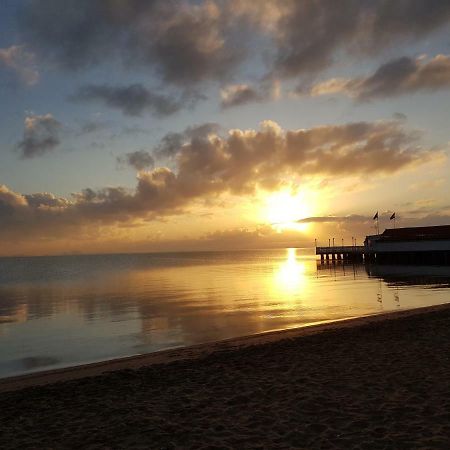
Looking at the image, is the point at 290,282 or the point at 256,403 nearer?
the point at 256,403

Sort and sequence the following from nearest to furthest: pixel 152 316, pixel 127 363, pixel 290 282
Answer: pixel 127 363 → pixel 152 316 → pixel 290 282

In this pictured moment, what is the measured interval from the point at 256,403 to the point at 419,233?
76.7 m

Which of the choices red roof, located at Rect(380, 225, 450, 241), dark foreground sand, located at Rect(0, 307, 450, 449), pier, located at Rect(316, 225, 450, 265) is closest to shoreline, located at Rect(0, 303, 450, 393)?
dark foreground sand, located at Rect(0, 307, 450, 449)

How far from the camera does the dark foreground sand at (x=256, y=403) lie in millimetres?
6352

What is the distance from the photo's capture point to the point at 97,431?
6.95 meters

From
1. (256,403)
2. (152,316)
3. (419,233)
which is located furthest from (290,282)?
(256,403)

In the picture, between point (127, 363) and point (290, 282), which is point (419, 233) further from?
point (127, 363)

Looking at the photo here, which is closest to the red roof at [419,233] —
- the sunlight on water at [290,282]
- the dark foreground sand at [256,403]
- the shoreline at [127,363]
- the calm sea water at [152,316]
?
the sunlight on water at [290,282]

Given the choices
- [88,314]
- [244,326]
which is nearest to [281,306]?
[244,326]

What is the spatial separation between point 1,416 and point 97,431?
232cm

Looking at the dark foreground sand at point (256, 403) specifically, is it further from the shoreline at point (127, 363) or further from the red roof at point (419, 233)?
the red roof at point (419, 233)

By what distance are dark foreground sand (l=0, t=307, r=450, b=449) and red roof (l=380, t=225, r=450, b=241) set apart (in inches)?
2495

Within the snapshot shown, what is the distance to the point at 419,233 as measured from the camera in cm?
7688

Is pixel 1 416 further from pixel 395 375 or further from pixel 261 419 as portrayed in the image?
pixel 395 375
